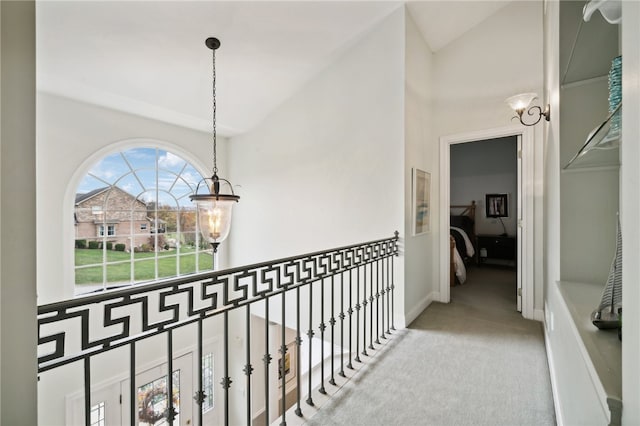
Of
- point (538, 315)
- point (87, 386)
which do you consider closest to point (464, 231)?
point (538, 315)

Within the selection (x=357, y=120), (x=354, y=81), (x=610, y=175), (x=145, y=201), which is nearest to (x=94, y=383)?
(x=145, y=201)

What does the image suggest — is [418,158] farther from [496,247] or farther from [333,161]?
[496,247]

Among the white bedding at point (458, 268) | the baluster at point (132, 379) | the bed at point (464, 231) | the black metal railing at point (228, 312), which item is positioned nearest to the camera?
the black metal railing at point (228, 312)

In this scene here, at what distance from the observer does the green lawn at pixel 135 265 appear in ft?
11.6

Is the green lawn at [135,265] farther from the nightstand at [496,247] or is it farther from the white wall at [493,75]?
the nightstand at [496,247]

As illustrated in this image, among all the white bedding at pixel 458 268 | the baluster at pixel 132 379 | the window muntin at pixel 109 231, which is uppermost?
the window muntin at pixel 109 231

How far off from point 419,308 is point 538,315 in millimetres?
1194

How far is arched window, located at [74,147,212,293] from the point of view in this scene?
3553mm

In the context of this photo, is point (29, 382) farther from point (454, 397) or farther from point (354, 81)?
point (354, 81)

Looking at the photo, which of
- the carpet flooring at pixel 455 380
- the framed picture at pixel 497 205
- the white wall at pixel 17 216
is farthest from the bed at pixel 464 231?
the white wall at pixel 17 216

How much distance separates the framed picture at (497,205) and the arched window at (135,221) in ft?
19.2

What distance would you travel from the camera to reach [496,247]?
19.3 ft

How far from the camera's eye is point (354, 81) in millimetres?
3387

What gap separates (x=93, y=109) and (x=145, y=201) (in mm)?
1268
